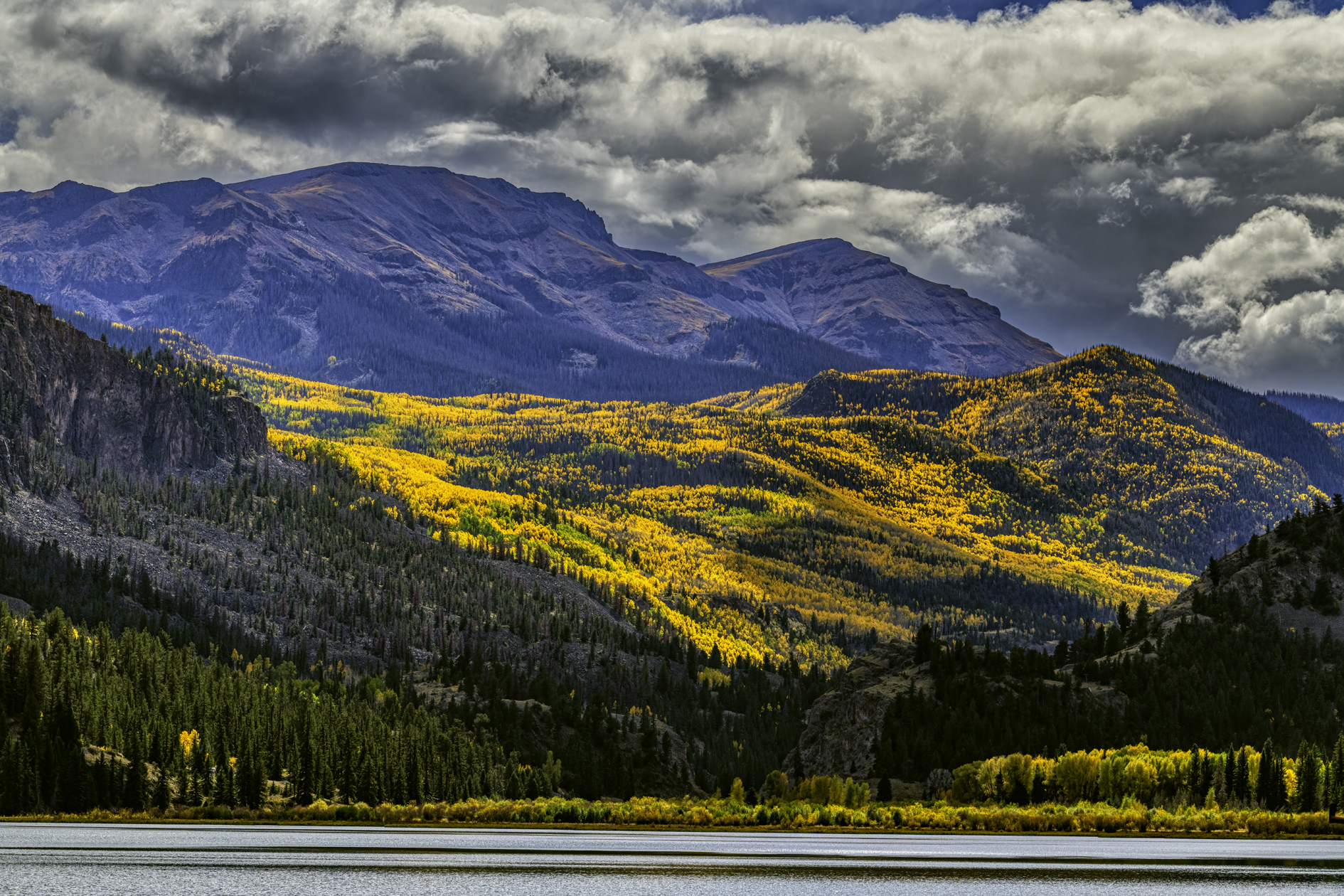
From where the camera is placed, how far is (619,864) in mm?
125625

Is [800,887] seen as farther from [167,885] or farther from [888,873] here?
[167,885]

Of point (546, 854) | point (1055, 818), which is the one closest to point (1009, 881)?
point (546, 854)

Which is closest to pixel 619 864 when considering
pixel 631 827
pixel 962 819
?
pixel 631 827

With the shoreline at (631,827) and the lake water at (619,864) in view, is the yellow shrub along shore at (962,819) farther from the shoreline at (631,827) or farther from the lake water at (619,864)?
the lake water at (619,864)

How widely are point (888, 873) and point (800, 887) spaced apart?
14914mm

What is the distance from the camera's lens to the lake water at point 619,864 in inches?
4065

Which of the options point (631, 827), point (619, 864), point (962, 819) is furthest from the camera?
point (631, 827)

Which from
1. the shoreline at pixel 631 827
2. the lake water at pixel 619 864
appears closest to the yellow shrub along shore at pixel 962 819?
the shoreline at pixel 631 827

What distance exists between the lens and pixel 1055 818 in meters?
181

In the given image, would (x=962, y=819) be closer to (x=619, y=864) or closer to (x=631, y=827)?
(x=631, y=827)

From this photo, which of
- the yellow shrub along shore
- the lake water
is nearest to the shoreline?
the yellow shrub along shore

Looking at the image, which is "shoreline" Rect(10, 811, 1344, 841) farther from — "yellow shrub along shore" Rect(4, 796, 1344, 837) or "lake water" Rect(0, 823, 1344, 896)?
"lake water" Rect(0, 823, 1344, 896)

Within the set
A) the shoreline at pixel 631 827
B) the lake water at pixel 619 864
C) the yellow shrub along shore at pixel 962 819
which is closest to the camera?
the lake water at pixel 619 864

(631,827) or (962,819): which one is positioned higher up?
(962,819)
